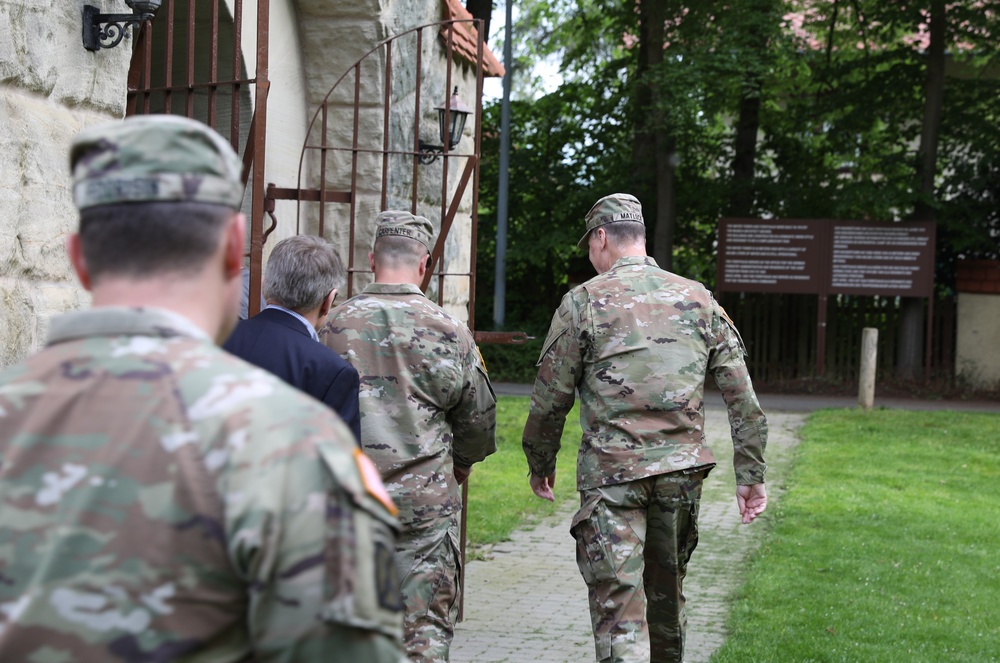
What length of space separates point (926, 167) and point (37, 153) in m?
17.6

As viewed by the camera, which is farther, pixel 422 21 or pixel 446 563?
pixel 422 21

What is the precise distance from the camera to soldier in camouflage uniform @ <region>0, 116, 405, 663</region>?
1.34 m

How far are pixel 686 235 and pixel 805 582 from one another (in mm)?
15611

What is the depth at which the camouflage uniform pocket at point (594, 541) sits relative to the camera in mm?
4246

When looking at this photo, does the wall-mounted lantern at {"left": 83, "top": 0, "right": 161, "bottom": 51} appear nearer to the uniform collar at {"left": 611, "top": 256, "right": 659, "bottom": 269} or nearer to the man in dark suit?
the man in dark suit

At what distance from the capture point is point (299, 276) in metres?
3.59

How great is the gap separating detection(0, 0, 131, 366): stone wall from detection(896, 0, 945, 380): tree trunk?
17.0 meters

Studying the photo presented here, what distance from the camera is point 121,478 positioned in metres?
1.36

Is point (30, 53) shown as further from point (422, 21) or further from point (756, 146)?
point (756, 146)

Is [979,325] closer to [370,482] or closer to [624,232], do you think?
[624,232]

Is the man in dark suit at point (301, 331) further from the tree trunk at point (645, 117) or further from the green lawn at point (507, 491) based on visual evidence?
the tree trunk at point (645, 117)

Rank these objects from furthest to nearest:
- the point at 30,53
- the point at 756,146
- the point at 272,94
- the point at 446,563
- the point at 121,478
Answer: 1. the point at 756,146
2. the point at 272,94
3. the point at 446,563
4. the point at 30,53
5. the point at 121,478

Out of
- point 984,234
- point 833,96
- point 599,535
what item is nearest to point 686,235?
point 833,96

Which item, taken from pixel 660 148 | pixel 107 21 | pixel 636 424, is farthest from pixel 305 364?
pixel 660 148
